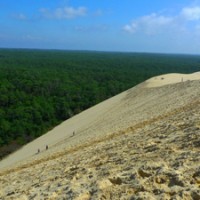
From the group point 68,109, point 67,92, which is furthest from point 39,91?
point 68,109

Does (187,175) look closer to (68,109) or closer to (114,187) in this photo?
(114,187)

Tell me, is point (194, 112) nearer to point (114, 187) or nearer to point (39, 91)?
point (114, 187)

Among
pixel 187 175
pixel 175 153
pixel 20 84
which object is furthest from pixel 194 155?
pixel 20 84

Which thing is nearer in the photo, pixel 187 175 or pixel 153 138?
pixel 187 175

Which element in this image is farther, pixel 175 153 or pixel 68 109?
pixel 68 109

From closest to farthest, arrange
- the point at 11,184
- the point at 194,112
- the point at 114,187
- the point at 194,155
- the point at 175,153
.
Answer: the point at 114,187 → the point at 194,155 → the point at 175,153 → the point at 11,184 → the point at 194,112

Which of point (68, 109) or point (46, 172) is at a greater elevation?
point (46, 172)

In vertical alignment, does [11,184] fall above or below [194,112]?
below

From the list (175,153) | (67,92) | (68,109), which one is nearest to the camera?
(175,153)

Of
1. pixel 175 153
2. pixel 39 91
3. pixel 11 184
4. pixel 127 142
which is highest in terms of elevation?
pixel 175 153
